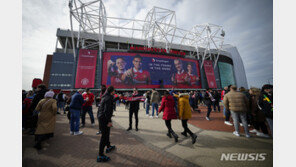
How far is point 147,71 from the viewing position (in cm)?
2006

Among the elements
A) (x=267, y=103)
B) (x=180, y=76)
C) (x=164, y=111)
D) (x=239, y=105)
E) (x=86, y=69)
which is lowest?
(x=164, y=111)

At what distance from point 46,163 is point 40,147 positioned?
1.03 m

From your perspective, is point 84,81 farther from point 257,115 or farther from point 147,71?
point 257,115

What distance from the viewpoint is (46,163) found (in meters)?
2.48

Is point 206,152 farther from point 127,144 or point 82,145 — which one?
point 82,145

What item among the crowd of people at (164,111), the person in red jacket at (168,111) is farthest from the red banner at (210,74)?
the person in red jacket at (168,111)

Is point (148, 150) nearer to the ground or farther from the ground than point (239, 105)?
nearer to the ground

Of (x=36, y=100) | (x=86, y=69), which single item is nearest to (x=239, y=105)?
(x=36, y=100)

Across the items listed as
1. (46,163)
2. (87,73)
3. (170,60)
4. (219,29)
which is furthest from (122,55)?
(219,29)

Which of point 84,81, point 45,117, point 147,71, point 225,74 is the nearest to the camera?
point 45,117

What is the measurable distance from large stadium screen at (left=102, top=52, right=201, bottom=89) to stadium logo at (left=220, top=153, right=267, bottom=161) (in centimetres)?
1691

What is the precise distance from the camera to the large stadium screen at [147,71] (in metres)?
18.3

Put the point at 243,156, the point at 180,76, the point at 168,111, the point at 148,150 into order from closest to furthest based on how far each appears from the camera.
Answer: the point at 243,156, the point at 148,150, the point at 168,111, the point at 180,76

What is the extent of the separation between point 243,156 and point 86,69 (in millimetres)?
20612
